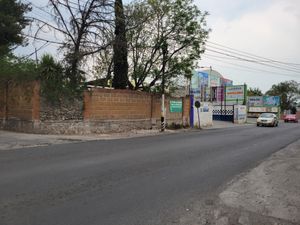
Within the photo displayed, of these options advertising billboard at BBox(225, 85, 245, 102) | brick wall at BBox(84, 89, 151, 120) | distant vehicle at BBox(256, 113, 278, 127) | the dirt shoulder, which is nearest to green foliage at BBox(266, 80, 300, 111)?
advertising billboard at BBox(225, 85, 245, 102)

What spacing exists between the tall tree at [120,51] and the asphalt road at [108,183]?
13294 millimetres

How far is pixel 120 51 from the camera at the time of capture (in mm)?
26594

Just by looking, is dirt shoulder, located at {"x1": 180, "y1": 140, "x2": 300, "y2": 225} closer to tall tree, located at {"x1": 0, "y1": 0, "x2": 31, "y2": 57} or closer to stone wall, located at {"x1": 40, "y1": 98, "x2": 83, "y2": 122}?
stone wall, located at {"x1": 40, "y1": 98, "x2": 83, "y2": 122}

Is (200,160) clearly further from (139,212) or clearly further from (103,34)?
(103,34)

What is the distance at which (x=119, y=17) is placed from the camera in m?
25.8

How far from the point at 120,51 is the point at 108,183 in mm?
19168

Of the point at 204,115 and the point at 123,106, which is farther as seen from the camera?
the point at 204,115

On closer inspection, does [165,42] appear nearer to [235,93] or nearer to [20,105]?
[20,105]

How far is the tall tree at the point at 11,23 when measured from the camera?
31.2 m

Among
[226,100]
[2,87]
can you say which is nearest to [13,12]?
[2,87]

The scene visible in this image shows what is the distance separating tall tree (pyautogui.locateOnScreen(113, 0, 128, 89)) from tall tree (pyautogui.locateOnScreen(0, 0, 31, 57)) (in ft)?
30.8

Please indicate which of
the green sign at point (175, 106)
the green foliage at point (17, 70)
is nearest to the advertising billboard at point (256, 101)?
the green sign at point (175, 106)

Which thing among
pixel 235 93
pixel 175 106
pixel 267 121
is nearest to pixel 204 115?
pixel 175 106

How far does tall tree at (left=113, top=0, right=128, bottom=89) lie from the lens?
84.6 ft
